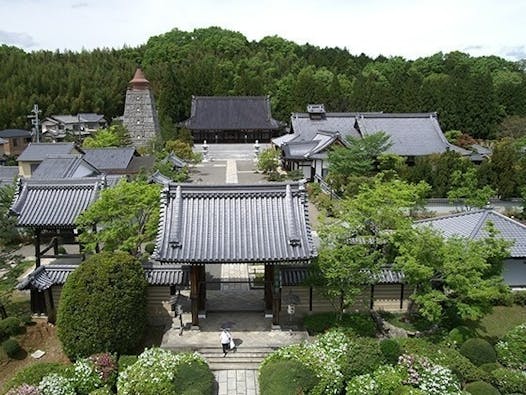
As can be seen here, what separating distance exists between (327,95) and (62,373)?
5910 centimetres

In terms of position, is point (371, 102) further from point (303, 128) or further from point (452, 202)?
point (452, 202)

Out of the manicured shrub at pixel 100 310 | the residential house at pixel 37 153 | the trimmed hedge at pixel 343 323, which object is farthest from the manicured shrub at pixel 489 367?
the residential house at pixel 37 153

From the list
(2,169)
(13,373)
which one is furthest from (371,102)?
(13,373)

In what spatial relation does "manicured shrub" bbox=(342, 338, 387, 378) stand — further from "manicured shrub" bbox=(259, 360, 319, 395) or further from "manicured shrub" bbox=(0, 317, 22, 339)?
"manicured shrub" bbox=(0, 317, 22, 339)

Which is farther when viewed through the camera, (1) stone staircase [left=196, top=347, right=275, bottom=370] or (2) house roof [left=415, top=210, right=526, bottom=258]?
(2) house roof [left=415, top=210, right=526, bottom=258]

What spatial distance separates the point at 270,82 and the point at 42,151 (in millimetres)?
44652

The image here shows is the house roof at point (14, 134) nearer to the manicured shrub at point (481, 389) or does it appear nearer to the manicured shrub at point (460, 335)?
the manicured shrub at point (460, 335)

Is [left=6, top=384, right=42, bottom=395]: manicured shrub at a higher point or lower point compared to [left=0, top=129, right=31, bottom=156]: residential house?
lower

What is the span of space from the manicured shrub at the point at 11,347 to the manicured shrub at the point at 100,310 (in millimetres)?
2469

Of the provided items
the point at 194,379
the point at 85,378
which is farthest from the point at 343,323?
the point at 85,378

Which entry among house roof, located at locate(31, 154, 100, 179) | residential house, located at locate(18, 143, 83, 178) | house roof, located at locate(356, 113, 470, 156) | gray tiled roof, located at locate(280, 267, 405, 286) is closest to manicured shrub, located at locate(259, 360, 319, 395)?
gray tiled roof, located at locate(280, 267, 405, 286)

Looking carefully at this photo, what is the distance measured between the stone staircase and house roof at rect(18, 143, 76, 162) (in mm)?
32047

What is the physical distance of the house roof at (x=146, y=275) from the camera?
18.3 m

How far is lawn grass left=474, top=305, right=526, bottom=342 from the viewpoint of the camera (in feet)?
61.1
